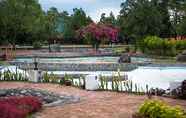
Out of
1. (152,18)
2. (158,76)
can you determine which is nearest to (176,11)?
(152,18)

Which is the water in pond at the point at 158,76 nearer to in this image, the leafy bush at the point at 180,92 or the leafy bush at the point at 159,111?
the leafy bush at the point at 180,92

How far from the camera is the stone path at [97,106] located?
382 inches

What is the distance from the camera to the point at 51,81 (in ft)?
52.3

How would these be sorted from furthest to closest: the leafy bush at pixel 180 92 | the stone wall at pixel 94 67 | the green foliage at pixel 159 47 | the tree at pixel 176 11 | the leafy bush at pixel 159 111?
the tree at pixel 176 11, the green foliage at pixel 159 47, the stone wall at pixel 94 67, the leafy bush at pixel 180 92, the leafy bush at pixel 159 111

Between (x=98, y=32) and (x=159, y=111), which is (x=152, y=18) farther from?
(x=159, y=111)

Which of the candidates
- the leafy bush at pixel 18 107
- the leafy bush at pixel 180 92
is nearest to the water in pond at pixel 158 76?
the leafy bush at pixel 180 92

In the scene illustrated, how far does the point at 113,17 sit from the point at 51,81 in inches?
2352

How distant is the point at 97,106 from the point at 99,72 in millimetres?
12087

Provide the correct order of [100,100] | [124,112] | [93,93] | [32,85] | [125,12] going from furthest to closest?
[125,12] → [32,85] → [93,93] → [100,100] → [124,112]

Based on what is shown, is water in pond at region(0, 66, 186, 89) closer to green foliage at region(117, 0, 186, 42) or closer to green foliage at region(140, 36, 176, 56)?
green foliage at region(140, 36, 176, 56)

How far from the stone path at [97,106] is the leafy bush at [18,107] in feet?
0.65

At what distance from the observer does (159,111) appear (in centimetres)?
819

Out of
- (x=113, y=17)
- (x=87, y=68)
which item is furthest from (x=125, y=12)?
(x=87, y=68)

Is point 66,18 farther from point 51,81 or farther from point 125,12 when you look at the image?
point 51,81
